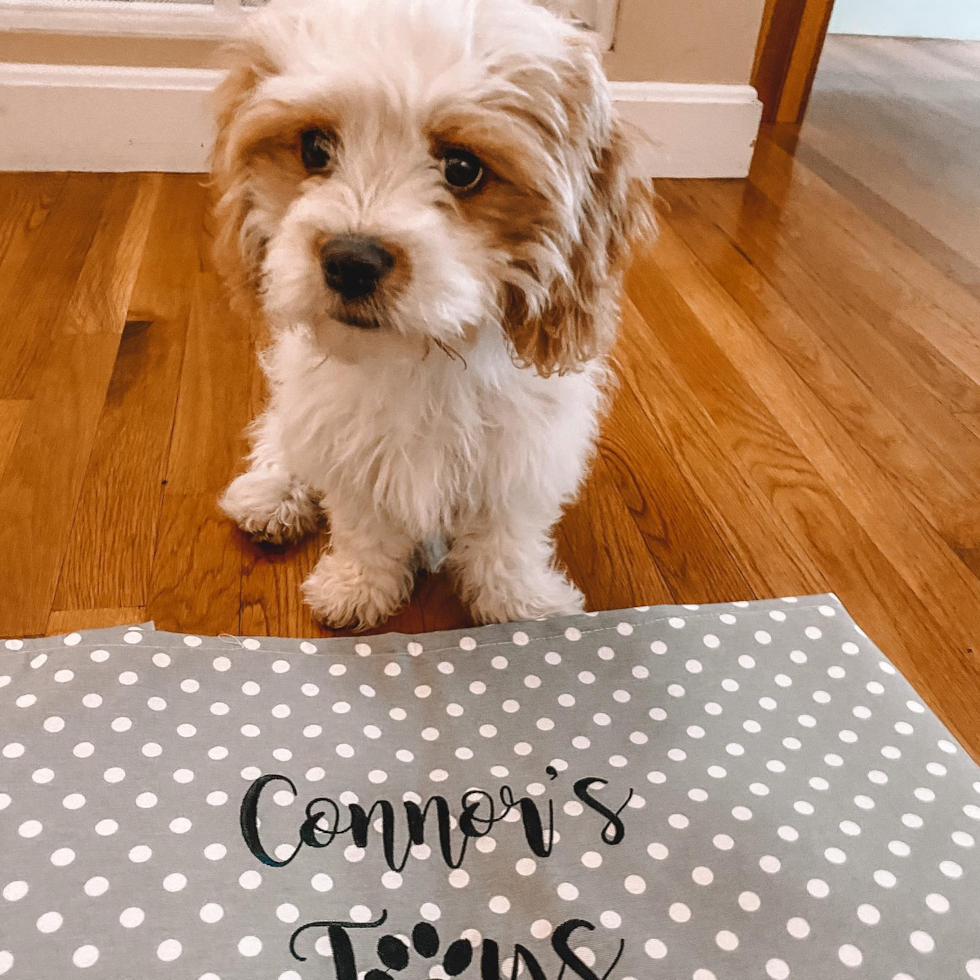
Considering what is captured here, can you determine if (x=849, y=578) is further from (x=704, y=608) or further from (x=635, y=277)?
(x=635, y=277)

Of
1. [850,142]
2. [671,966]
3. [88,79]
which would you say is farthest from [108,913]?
[850,142]

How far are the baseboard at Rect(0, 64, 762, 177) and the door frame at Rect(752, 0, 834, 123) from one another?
61cm

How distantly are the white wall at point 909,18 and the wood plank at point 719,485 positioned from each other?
3454 millimetres

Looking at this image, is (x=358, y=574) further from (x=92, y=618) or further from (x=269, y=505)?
(x=92, y=618)

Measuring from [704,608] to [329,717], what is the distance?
0.54 metres

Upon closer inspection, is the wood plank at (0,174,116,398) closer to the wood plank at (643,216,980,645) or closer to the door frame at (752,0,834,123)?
the wood plank at (643,216,980,645)

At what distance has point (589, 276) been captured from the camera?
3.32ft

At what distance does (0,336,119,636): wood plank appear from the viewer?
49.5 inches

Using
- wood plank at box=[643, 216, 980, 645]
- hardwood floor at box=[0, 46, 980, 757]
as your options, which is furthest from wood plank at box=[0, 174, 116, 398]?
wood plank at box=[643, 216, 980, 645]

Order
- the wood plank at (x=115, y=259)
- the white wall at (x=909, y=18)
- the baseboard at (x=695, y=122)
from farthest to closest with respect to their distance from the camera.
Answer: the white wall at (x=909, y=18), the baseboard at (x=695, y=122), the wood plank at (x=115, y=259)

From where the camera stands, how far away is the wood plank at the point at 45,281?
1666 millimetres

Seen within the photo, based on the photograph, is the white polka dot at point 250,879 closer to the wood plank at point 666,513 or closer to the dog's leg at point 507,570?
the dog's leg at point 507,570

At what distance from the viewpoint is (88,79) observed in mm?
2229

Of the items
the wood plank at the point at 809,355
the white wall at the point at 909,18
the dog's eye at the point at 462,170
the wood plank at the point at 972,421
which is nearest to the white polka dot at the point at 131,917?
the dog's eye at the point at 462,170
